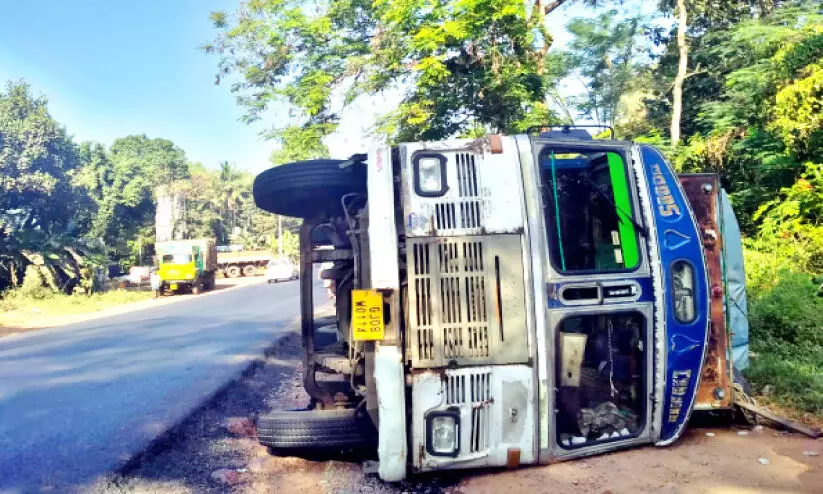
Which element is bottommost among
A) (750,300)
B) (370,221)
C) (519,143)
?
(750,300)

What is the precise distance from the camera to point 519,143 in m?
3.71

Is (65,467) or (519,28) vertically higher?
(519,28)

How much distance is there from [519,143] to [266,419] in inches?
91.3

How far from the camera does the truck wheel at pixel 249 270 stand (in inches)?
1718

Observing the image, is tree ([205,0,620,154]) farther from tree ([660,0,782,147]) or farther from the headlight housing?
the headlight housing

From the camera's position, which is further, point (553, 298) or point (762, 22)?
point (762, 22)

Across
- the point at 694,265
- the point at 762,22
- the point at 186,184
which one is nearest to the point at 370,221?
the point at 694,265

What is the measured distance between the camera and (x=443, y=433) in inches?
133

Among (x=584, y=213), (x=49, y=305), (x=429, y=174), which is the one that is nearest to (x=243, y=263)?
(x=49, y=305)

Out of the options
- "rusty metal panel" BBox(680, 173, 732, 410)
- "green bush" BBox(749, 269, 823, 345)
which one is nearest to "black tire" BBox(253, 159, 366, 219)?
"rusty metal panel" BBox(680, 173, 732, 410)

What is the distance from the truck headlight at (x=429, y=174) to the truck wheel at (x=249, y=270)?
4152 centimetres

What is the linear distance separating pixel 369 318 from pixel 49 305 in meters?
21.1

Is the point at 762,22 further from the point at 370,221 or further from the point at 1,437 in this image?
the point at 1,437

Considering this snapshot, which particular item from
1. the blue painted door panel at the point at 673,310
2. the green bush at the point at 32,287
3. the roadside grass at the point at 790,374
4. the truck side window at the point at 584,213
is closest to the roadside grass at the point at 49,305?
the green bush at the point at 32,287
